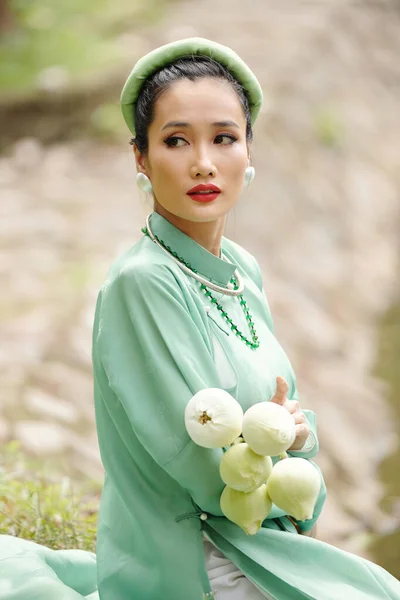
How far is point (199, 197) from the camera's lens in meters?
A: 1.82

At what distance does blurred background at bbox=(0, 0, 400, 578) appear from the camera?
421 centimetres

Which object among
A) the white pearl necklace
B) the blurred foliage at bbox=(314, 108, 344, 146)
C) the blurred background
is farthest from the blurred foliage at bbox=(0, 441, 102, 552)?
the blurred foliage at bbox=(314, 108, 344, 146)

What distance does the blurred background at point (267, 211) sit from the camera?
4.21 m

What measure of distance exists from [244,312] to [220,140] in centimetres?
34

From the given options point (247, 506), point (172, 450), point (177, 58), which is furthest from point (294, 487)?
point (177, 58)

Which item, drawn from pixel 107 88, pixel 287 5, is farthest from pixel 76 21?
pixel 287 5

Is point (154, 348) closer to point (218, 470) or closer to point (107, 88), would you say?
point (218, 470)

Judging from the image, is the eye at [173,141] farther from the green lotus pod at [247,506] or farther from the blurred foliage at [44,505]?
the blurred foliage at [44,505]

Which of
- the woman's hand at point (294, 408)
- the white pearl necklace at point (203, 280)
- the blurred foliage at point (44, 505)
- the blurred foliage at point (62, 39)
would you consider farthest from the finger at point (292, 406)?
the blurred foliage at point (62, 39)

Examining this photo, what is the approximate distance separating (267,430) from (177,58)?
0.71 m

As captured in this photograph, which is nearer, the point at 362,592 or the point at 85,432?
the point at 362,592

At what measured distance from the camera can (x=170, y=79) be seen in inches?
72.0

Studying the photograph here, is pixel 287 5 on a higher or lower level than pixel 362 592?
higher

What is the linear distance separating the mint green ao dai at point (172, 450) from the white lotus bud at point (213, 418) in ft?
0.18
